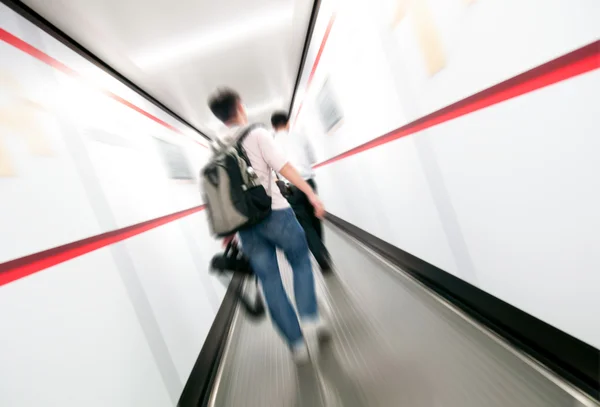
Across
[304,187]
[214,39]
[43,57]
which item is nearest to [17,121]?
[43,57]

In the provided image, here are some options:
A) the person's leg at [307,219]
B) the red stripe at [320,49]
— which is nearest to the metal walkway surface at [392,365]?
the person's leg at [307,219]

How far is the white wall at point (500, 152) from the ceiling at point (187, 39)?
94 centimetres

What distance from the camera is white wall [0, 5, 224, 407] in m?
0.97

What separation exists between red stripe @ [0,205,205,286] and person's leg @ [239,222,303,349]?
657mm

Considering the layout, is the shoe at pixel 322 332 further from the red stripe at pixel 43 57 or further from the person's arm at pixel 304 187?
the red stripe at pixel 43 57

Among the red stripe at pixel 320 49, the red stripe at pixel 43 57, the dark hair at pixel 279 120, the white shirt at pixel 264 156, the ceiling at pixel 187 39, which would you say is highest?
the ceiling at pixel 187 39

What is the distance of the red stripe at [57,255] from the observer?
95cm

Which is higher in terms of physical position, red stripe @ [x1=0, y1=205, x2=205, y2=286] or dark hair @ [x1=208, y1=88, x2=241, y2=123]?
dark hair @ [x1=208, y1=88, x2=241, y2=123]

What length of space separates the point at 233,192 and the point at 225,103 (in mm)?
480

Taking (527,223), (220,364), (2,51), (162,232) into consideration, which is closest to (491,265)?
(527,223)

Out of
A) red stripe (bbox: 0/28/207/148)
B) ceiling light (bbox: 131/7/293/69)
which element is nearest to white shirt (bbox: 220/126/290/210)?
red stripe (bbox: 0/28/207/148)

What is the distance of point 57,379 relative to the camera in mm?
974

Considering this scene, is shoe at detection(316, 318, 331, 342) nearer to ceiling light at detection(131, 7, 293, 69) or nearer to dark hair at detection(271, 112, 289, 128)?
dark hair at detection(271, 112, 289, 128)

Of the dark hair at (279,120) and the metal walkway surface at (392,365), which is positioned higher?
the dark hair at (279,120)
